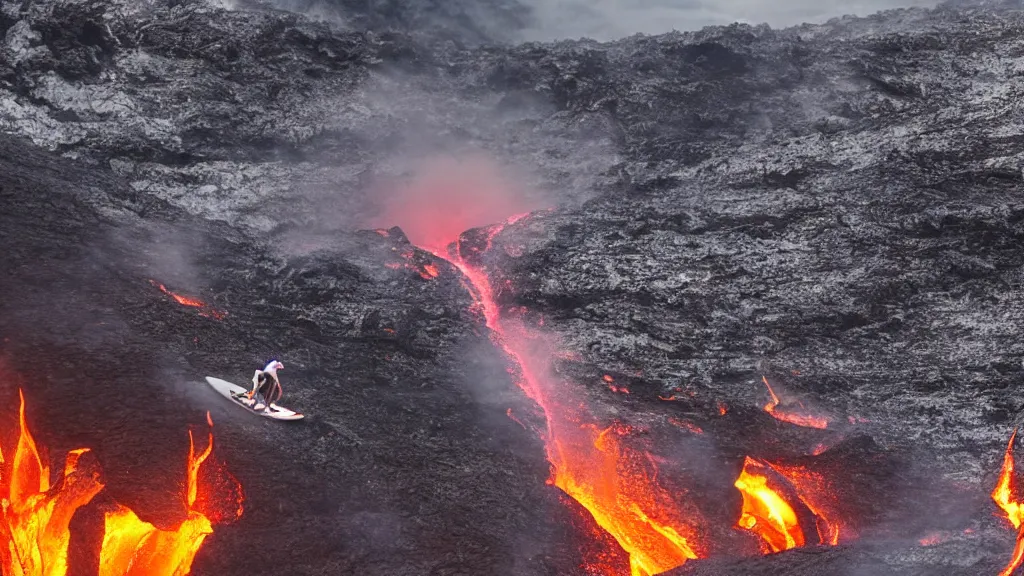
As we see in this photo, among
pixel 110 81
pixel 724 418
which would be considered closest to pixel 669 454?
pixel 724 418

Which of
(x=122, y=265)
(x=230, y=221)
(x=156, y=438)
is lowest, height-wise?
(x=156, y=438)

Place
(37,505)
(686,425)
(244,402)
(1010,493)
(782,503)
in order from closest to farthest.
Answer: (37,505)
(244,402)
(1010,493)
(782,503)
(686,425)

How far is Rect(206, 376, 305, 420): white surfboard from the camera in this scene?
30.3 ft

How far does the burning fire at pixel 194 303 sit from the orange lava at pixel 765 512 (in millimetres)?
8245

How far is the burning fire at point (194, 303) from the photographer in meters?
11.0

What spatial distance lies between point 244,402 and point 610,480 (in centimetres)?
522

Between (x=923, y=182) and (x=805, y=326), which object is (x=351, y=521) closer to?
(x=805, y=326)

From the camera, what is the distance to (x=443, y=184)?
1667 cm

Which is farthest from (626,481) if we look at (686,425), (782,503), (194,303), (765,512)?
(194,303)

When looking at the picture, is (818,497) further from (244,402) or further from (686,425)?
(244,402)

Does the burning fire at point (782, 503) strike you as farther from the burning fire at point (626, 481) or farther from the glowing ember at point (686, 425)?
the glowing ember at point (686, 425)

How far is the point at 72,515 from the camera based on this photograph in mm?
7902

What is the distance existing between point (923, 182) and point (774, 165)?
2787 mm

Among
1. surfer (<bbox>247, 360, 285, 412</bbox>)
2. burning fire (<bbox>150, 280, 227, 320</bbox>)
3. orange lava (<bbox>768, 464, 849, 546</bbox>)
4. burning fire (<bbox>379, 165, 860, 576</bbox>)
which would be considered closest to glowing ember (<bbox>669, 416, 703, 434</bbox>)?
burning fire (<bbox>379, 165, 860, 576</bbox>)
